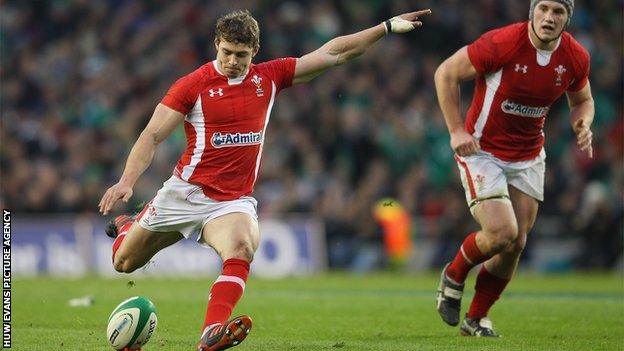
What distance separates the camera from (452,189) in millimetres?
20984

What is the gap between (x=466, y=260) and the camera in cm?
960

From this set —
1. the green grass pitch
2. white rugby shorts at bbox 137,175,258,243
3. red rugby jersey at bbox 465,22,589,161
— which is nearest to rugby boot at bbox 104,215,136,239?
the green grass pitch

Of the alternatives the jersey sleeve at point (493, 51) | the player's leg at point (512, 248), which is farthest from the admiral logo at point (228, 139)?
the player's leg at point (512, 248)

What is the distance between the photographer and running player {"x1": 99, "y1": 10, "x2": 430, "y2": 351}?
7.95m

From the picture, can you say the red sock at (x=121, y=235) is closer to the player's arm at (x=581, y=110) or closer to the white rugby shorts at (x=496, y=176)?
the white rugby shorts at (x=496, y=176)

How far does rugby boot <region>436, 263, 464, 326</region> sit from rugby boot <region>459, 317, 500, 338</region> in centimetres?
8

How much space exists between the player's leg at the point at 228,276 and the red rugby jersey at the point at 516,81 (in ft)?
7.71

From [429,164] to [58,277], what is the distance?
6.81m

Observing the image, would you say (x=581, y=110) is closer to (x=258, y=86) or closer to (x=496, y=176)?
(x=496, y=176)

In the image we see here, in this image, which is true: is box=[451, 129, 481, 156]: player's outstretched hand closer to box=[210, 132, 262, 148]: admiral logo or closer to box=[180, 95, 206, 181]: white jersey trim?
box=[210, 132, 262, 148]: admiral logo

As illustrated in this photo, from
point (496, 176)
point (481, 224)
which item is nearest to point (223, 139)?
point (481, 224)

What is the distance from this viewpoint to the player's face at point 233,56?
803cm

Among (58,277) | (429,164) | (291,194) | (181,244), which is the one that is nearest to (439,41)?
(429,164)

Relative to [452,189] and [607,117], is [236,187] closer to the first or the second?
[452,189]
